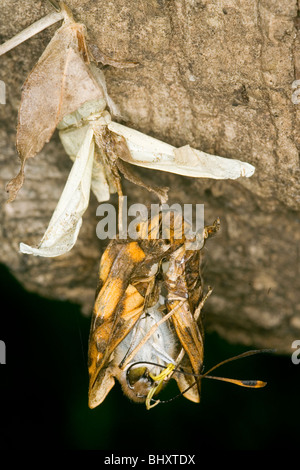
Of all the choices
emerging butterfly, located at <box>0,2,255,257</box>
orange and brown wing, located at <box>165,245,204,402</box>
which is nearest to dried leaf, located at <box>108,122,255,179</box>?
emerging butterfly, located at <box>0,2,255,257</box>

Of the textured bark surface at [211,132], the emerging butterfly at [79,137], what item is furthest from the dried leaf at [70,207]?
the textured bark surface at [211,132]

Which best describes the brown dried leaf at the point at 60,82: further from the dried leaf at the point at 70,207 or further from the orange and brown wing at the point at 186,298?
the orange and brown wing at the point at 186,298

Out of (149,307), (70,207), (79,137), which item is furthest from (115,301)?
(79,137)

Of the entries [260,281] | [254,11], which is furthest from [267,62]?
A: [260,281]

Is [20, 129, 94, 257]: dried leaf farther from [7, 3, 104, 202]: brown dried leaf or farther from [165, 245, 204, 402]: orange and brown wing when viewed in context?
[165, 245, 204, 402]: orange and brown wing

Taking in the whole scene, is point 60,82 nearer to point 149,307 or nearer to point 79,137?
point 79,137

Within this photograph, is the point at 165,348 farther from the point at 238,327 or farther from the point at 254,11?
the point at 254,11

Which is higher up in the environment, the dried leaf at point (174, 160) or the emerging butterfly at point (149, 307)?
the dried leaf at point (174, 160)
